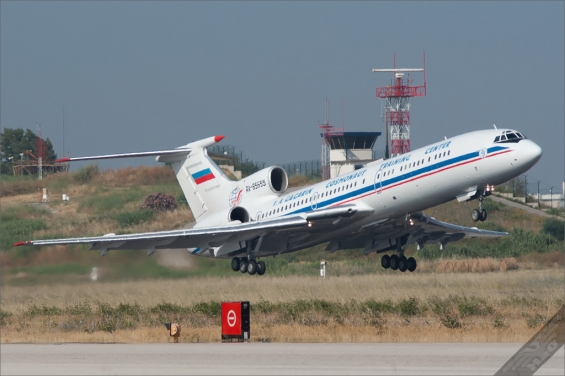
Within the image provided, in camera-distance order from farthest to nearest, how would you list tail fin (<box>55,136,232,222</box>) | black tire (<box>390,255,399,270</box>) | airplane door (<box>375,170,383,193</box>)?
tail fin (<box>55,136,232,222</box>) → black tire (<box>390,255,399,270</box>) → airplane door (<box>375,170,383,193</box>)

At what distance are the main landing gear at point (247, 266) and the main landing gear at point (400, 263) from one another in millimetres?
4396

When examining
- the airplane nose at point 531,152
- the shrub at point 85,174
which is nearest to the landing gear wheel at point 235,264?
the airplane nose at point 531,152

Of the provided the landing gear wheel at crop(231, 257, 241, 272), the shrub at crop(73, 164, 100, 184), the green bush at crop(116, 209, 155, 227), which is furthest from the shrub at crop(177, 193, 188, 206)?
the landing gear wheel at crop(231, 257, 241, 272)

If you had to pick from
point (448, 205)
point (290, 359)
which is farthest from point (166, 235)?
point (448, 205)

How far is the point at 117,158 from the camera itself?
32.2m

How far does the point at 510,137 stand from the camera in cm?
2503

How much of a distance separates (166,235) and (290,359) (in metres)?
14.2

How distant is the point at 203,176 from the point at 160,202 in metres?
23.5

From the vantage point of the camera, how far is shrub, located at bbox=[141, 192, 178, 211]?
185 ft

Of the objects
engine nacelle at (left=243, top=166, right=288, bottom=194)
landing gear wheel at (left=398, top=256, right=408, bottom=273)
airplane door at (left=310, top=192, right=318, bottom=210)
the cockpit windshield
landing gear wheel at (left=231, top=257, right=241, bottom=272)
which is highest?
the cockpit windshield

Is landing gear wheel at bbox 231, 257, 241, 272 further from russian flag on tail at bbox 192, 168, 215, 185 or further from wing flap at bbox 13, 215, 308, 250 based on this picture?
russian flag on tail at bbox 192, 168, 215, 185

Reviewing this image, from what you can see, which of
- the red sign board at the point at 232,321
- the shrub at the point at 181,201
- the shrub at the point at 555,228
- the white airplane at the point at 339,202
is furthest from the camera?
the shrub at the point at 181,201

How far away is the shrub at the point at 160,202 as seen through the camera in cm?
5631

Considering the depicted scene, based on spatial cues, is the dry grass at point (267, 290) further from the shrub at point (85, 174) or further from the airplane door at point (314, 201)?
the shrub at point (85, 174)
